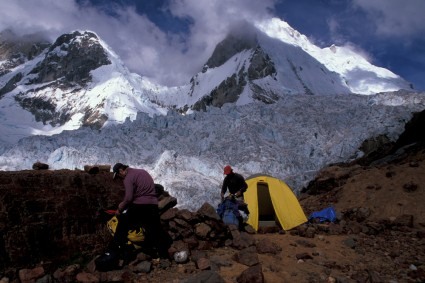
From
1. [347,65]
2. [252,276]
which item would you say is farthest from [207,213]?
[347,65]

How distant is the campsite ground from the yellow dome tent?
1.26 metres

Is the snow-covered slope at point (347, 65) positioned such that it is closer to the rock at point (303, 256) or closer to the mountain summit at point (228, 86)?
the mountain summit at point (228, 86)

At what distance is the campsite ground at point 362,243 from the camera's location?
596cm

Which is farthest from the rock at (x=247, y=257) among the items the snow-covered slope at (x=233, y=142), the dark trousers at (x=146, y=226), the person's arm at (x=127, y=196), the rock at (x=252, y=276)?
the snow-covered slope at (x=233, y=142)

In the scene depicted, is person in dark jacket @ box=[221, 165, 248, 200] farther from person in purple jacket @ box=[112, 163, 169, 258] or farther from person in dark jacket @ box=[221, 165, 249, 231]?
person in purple jacket @ box=[112, 163, 169, 258]

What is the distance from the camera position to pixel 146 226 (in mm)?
6230

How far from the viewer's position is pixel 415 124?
2314 cm

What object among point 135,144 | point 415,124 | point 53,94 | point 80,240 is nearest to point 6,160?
point 135,144

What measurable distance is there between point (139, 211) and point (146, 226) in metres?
0.32

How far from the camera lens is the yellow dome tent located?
35.4ft

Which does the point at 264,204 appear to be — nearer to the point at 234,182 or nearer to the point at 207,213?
the point at 234,182

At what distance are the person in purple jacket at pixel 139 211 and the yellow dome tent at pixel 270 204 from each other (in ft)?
14.4

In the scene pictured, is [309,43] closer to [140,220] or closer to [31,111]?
[31,111]

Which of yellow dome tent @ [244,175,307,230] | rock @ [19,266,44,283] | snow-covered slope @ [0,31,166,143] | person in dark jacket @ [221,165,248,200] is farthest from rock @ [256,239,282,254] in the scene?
snow-covered slope @ [0,31,166,143]
